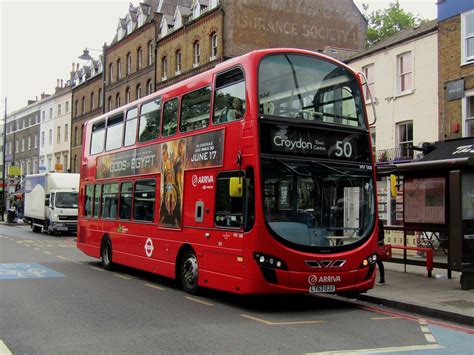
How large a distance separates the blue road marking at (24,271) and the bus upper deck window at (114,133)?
357 cm

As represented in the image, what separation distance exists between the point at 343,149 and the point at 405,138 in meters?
14.1

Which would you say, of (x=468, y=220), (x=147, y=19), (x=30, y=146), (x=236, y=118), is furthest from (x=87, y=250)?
(x=30, y=146)

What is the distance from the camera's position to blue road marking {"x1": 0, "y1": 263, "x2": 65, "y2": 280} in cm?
1243

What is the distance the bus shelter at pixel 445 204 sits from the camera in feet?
34.7

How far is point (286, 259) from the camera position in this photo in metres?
8.30

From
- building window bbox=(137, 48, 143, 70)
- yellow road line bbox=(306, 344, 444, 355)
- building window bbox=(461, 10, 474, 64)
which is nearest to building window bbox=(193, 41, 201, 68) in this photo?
building window bbox=(137, 48, 143, 70)

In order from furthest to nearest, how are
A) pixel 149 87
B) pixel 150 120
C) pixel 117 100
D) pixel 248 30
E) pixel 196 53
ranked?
pixel 117 100, pixel 149 87, pixel 196 53, pixel 248 30, pixel 150 120

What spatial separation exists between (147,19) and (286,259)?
4029cm

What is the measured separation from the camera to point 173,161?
11.0m

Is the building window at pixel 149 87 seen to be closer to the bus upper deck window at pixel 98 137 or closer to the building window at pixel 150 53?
the building window at pixel 150 53

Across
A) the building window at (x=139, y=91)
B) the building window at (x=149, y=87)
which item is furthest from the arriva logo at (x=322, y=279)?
the building window at (x=139, y=91)

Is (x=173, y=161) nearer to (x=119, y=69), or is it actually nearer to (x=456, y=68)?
(x=456, y=68)

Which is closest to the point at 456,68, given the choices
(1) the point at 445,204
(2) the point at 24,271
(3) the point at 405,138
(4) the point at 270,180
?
(3) the point at 405,138

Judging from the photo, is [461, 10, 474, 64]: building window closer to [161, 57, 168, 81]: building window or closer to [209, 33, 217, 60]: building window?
[209, 33, 217, 60]: building window
